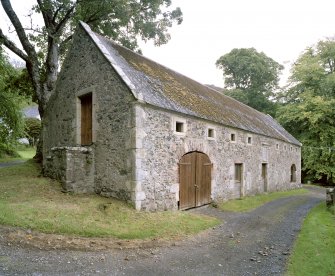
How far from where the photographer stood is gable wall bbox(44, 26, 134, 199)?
912cm

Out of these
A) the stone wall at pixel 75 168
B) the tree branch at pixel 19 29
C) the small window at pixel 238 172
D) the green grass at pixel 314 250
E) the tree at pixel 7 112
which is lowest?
the green grass at pixel 314 250

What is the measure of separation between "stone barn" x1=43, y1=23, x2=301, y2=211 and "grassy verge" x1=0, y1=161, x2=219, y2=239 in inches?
21.4

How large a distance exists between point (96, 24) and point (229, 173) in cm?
1141

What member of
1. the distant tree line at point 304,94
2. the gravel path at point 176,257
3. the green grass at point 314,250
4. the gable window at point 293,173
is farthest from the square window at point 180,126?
the distant tree line at point 304,94

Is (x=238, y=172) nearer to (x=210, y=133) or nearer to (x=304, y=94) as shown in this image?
(x=210, y=133)

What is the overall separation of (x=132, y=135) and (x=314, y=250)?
19.7 ft

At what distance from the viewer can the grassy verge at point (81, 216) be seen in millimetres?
6867

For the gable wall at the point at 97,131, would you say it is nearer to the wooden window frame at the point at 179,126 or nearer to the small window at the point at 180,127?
the wooden window frame at the point at 179,126

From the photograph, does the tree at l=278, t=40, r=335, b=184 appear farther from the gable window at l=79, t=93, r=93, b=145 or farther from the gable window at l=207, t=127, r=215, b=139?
the gable window at l=79, t=93, r=93, b=145

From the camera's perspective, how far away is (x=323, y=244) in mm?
7473

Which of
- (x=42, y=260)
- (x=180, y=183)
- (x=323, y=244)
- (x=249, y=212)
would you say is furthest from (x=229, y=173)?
(x=42, y=260)

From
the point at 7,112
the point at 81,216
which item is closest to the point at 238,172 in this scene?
the point at 81,216

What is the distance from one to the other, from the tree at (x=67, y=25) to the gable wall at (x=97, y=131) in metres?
3.36

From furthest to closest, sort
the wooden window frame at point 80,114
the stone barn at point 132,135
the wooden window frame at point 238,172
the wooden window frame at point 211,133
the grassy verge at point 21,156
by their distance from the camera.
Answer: the grassy verge at point 21,156
the wooden window frame at point 238,172
the wooden window frame at point 211,133
the wooden window frame at point 80,114
the stone barn at point 132,135
